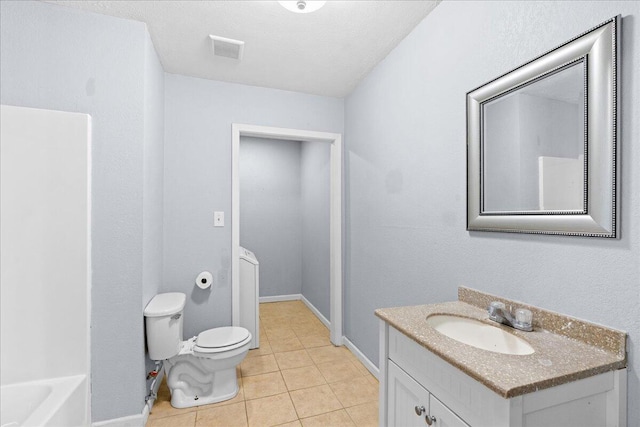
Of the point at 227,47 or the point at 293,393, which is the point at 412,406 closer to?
the point at 293,393

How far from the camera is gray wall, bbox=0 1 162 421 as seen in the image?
169 centimetres

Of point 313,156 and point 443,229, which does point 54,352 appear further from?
point 313,156

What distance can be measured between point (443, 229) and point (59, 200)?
2.11 meters

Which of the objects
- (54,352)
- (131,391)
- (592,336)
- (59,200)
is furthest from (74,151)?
(592,336)

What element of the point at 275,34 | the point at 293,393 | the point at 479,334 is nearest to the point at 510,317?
the point at 479,334

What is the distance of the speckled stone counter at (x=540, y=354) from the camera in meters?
0.81

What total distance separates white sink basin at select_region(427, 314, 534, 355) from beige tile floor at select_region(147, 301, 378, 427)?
0.92 meters

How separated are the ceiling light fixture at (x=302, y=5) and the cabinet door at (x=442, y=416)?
184cm

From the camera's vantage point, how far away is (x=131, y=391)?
1814mm

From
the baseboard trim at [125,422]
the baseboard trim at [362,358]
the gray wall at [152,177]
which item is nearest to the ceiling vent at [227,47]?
the gray wall at [152,177]

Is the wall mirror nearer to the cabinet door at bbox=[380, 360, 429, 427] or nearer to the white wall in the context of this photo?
the cabinet door at bbox=[380, 360, 429, 427]

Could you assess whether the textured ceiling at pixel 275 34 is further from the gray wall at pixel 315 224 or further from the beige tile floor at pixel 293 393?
the beige tile floor at pixel 293 393

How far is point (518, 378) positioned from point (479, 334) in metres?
0.52

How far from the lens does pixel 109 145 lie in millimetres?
1786
